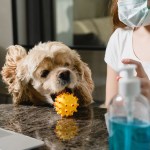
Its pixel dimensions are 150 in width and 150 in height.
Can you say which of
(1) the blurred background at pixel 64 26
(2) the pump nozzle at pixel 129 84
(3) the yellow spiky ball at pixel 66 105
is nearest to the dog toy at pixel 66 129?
(3) the yellow spiky ball at pixel 66 105

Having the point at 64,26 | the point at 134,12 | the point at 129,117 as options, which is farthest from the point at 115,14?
the point at 64,26

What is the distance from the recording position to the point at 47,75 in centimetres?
128

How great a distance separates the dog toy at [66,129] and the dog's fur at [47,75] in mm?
237

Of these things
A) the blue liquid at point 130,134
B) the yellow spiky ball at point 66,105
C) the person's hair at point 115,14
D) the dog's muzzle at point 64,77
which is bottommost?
the yellow spiky ball at point 66,105

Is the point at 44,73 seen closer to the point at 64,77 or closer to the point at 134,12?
the point at 64,77

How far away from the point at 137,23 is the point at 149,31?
187 mm

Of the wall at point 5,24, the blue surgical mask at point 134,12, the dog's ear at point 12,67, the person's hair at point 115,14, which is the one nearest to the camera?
the blue surgical mask at point 134,12

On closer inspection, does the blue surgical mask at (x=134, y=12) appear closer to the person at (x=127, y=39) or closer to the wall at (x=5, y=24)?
the person at (x=127, y=39)

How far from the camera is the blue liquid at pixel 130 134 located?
0.60 metres

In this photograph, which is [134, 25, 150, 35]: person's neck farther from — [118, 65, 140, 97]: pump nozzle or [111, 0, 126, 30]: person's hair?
[118, 65, 140, 97]: pump nozzle

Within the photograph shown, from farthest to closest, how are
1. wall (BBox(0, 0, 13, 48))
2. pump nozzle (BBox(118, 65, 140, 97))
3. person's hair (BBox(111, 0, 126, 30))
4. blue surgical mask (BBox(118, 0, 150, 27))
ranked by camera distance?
wall (BBox(0, 0, 13, 48)), person's hair (BBox(111, 0, 126, 30)), blue surgical mask (BBox(118, 0, 150, 27)), pump nozzle (BBox(118, 65, 140, 97))

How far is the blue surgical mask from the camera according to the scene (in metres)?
0.97

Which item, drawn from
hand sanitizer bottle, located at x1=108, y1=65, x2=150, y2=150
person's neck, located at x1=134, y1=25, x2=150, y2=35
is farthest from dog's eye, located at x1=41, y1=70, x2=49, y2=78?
hand sanitizer bottle, located at x1=108, y1=65, x2=150, y2=150

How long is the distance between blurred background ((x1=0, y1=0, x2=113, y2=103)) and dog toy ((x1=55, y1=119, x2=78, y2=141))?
55.7 inches
